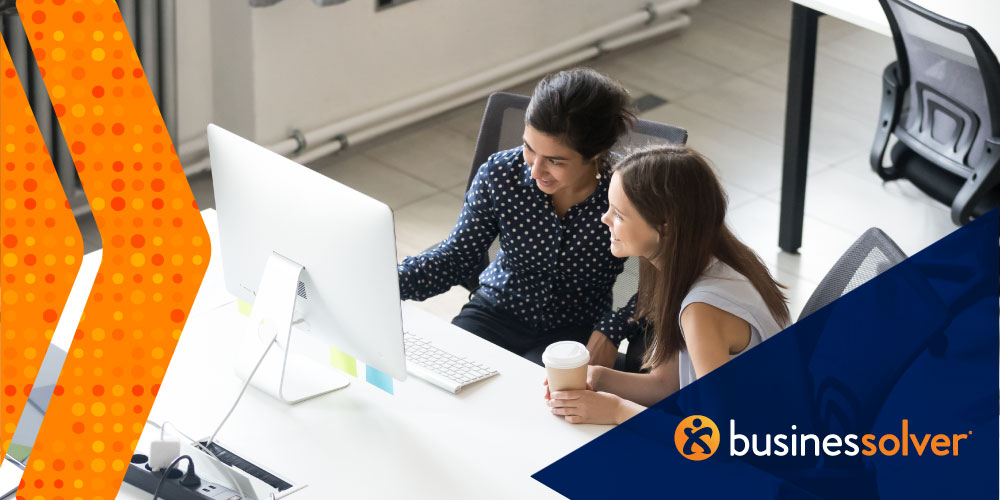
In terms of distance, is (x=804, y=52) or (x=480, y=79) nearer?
(x=804, y=52)

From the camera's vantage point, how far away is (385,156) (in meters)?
4.22

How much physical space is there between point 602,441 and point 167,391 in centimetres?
69

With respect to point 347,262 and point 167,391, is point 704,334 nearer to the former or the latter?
point 347,262

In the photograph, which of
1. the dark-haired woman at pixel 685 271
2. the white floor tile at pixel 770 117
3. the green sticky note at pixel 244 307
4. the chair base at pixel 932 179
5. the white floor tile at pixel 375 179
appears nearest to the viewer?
the dark-haired woman at pixel 685 271

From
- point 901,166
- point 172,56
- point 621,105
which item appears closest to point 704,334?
point 621,105

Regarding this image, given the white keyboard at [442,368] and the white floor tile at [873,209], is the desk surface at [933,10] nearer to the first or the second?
the white floor tile at [873,209]

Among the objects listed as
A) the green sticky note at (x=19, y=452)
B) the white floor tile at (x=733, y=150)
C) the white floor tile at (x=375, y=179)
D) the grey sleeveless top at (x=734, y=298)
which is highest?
the grey sleeveless top at (x=734, y=298)

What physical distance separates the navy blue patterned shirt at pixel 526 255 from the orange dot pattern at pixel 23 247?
2.20 feet

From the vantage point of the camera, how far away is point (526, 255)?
7.84 feet

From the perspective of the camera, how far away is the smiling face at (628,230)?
2002 mm

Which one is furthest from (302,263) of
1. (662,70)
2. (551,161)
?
(662,70)

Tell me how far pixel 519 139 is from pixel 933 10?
1.37 metres

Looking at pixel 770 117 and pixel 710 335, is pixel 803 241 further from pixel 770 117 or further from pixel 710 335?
pixel 710 335

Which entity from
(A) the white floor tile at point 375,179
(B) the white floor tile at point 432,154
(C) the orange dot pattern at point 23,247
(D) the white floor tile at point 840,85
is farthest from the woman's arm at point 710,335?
(D) the white floor tile at point 840,85
